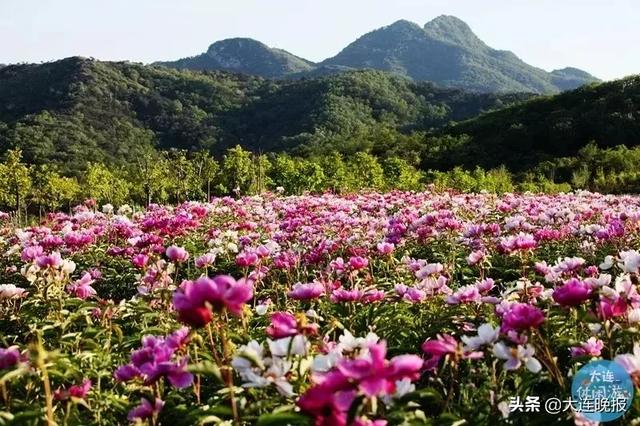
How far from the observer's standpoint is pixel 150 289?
371cm

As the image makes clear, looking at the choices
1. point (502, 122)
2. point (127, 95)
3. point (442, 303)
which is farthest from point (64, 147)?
point (442, 303)

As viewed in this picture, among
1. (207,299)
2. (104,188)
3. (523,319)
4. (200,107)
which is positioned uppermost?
(200,107)

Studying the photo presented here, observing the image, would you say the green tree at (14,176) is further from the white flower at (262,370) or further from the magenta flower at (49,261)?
the white flower at (262,370)

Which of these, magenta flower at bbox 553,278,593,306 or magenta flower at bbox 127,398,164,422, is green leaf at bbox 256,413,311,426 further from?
magenta flower at bbox 553,278,593,306

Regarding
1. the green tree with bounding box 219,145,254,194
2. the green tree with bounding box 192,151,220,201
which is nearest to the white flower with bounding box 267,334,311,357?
the green tree with bounding box 219,145,254,194

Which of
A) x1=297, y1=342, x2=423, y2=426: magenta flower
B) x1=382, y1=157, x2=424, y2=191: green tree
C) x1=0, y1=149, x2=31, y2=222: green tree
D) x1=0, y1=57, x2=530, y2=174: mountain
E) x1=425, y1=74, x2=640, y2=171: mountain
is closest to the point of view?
x1=297, y1=342, x2=423, y2=426: magenta flower

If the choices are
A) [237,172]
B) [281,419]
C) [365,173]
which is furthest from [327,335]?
[237,172]

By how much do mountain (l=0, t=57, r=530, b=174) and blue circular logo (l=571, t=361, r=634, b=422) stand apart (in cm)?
7001

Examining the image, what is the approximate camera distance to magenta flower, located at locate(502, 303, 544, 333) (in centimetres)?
192

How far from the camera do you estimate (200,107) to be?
10056cm

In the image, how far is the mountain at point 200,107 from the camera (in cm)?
7962

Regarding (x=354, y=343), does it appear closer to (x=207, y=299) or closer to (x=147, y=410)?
(x=207, y=299)

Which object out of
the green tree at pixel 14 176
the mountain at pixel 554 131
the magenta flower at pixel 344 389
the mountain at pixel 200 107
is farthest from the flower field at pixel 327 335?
the mountain at pixel 200 107

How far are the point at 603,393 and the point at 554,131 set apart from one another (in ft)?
149
